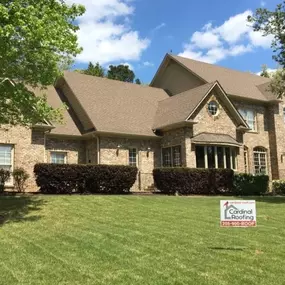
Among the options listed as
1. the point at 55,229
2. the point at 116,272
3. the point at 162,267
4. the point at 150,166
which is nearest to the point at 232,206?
the point at 162,267

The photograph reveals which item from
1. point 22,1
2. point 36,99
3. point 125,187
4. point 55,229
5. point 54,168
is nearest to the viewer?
point 55,229

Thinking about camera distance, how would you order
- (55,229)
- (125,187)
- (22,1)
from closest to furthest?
(55,229)
(22,1)
(125,187)

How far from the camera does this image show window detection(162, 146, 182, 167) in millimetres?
25641

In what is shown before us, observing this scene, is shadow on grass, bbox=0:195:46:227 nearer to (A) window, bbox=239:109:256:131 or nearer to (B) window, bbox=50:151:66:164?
(B) window, bbox=50:151:66:164

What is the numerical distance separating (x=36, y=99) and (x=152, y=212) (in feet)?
18.4

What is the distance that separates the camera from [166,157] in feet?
87.5

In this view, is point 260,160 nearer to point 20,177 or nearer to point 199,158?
point 199,158

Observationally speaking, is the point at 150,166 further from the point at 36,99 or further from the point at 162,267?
the point at 162,267

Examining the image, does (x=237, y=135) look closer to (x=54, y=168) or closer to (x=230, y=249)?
(x=54, y=168)

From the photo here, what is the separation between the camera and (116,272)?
729 cm

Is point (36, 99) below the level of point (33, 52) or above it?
below

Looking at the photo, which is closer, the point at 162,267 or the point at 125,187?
the point at 162,267

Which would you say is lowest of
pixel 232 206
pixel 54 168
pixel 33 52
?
pixel 232 206

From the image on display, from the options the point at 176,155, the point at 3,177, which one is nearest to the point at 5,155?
the point at 3,177
